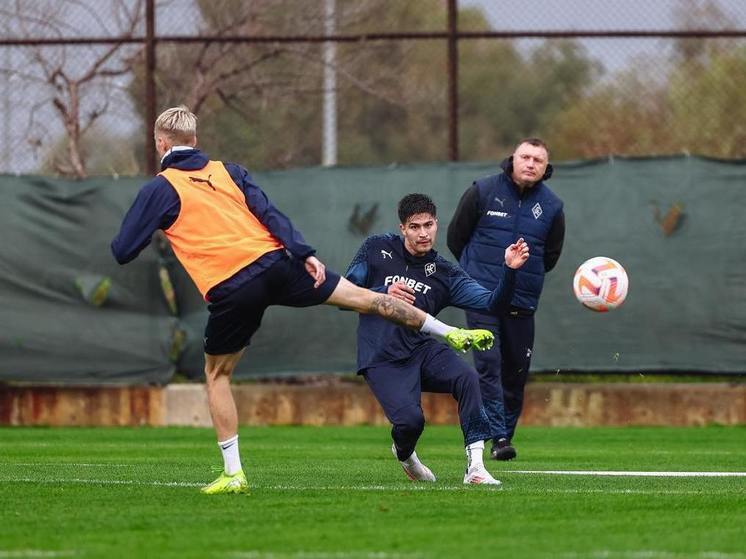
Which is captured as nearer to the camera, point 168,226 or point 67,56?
point 168,226

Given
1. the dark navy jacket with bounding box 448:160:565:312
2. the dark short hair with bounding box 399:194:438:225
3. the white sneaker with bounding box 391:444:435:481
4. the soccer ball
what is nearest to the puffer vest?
the dark navy jacket with bounding box 448:160:565:312

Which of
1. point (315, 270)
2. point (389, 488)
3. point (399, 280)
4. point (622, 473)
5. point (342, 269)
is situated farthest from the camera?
point (342, 269)

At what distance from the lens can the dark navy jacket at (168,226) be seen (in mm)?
8305

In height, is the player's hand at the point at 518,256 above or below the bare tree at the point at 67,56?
below

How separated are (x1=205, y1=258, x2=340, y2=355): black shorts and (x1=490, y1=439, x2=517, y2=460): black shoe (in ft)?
10.1

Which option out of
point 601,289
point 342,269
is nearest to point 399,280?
point 601,289

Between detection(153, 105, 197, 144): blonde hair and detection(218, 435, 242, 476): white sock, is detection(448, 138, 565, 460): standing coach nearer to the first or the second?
detection(218, 435, 242, 476): white sock

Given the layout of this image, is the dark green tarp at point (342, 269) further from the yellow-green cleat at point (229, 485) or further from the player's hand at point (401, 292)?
the yellow-green cleat at point (229, 485)

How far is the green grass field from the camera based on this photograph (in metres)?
6.29

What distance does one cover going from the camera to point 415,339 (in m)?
9.40

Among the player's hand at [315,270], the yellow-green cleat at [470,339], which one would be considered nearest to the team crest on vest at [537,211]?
the yellow-green cleat at [470,339]

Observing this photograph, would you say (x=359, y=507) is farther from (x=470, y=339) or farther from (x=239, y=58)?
(x=239, y=58)

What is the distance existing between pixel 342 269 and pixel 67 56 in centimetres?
357

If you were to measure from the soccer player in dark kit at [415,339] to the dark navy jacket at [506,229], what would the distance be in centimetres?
208
